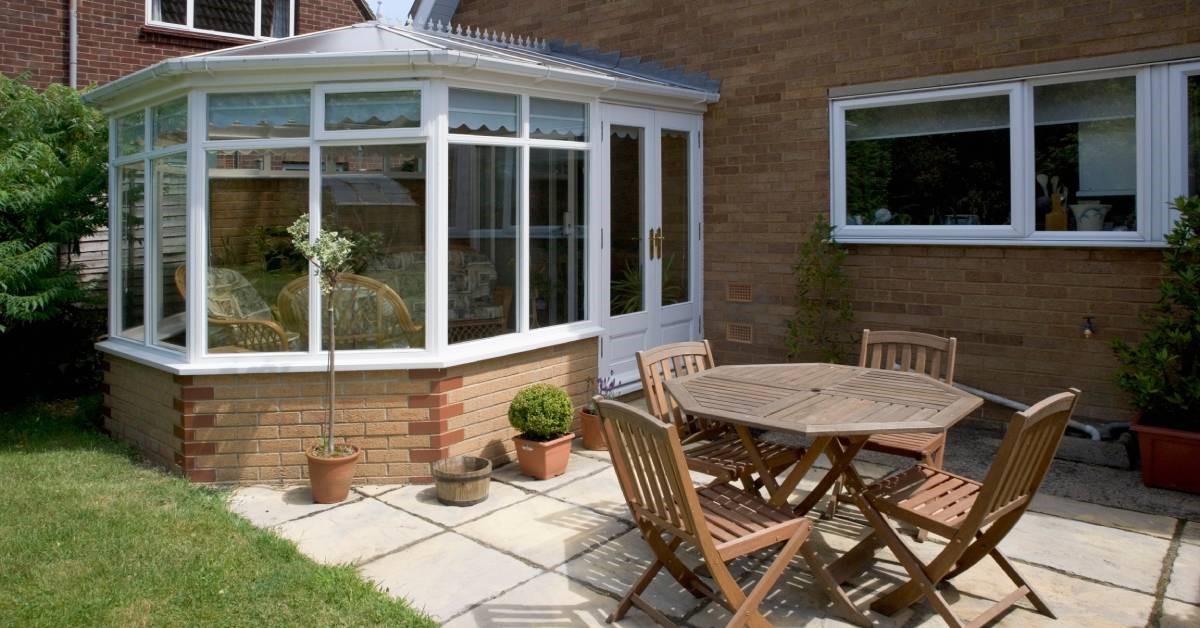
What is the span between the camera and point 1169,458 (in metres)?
5.57

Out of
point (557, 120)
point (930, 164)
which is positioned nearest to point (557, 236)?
point (557, 120)

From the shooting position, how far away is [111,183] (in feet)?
23.3

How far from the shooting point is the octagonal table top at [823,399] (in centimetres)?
388

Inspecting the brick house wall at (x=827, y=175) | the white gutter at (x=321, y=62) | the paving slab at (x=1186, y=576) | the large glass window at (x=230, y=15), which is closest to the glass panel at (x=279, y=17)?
the large glass window at (x=230, y=15)

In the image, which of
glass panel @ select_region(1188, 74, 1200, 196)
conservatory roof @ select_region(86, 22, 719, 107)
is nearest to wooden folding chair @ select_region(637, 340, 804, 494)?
conservatory roof @ select_region(86, 22, 719, 107)

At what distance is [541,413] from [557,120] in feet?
7.57

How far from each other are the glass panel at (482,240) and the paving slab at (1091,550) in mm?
3576

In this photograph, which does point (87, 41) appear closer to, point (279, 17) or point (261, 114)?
point (279, 17)

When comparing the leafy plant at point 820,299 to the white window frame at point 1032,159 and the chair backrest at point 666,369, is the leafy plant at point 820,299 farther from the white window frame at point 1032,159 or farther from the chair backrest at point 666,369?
the chair backrest at point 666,369

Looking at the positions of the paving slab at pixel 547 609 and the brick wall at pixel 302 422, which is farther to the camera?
the brick wall at pixel 302 422

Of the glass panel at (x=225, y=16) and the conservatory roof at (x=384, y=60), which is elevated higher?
the glass panel at (x=225, y=16)

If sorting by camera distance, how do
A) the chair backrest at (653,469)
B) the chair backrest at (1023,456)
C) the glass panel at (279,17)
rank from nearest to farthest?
the chair backrest at (653,469)
the chair backrest at (1023,456)
the glass panel at (279,17)

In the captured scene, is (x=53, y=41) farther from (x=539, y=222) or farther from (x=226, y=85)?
(x=539, y=222)

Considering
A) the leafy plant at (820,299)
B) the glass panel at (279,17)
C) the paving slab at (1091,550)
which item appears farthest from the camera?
the glass panel at (279,17)
